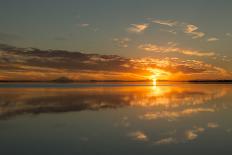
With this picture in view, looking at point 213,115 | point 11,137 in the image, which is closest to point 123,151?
point 11,137

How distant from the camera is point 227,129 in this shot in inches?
414

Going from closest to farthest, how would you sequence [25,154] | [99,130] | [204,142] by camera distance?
[25,154] < [204,142] < [99,130]

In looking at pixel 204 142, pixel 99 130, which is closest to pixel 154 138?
pixel 204 142

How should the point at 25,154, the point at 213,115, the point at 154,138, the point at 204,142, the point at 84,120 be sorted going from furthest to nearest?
the point at 213,115
the point at 84,120
the point at 154,138
the point at 204,142
the point at 25,154

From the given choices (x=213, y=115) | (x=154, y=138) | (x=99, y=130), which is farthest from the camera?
(x=213, y=115)

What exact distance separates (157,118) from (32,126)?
213 inches

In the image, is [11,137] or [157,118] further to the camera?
[157,118]

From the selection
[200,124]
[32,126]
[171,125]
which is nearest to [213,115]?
[200,124]

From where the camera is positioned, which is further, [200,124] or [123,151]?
[200,124]

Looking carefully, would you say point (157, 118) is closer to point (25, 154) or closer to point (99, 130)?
point (99, 130)

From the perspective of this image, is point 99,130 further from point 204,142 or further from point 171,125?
point 204,142

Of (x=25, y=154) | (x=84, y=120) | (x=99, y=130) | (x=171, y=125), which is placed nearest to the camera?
(x=25, y=154)

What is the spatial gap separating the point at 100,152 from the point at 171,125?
4.77 m

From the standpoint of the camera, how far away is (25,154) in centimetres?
710
